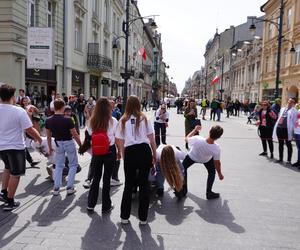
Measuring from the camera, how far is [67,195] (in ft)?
19.9

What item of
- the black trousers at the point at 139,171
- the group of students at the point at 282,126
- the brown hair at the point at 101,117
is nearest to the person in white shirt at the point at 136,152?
the black trousers at the point at 139,171

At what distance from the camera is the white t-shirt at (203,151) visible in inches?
237

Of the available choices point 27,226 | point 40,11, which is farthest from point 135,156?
point 40,11

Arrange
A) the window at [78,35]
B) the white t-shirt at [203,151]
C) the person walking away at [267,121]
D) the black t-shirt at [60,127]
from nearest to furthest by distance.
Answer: the black t-shirt at [60,127]
the white t-shirt at [203,151]
the person walking away at [267,121]
the window at [78,35]

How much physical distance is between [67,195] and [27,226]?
1.44 m

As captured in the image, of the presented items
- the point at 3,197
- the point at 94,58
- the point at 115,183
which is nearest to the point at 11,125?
the point at 3,197

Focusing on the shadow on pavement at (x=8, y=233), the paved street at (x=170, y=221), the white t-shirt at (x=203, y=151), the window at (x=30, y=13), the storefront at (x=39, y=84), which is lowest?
the shadow on pavement at (x=8, y=233)

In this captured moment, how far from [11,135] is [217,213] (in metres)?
3.21

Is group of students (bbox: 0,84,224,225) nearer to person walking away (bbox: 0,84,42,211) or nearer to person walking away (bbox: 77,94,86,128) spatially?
person walking away (bbox: 0,84,42,211)

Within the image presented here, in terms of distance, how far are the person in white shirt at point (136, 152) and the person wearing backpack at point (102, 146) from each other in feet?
1.37

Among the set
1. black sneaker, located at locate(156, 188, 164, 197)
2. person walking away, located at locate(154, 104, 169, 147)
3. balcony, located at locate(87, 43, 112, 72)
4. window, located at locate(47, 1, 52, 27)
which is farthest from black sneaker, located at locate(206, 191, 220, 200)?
balcony, located at locate(87, 43, 112, 72)

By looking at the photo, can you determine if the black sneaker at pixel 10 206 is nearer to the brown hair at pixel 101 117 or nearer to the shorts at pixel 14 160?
the shorts at pixel 14 160

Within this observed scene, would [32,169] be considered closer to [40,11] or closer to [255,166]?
[255,166]

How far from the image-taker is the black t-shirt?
5.91 m
